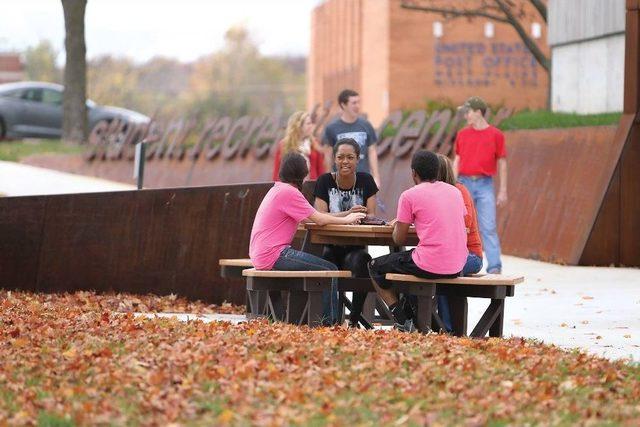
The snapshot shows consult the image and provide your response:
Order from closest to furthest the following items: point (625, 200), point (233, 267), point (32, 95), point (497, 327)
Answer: point (497, 327) → point (233, 267) → point (625, 200) → point (32, 95)

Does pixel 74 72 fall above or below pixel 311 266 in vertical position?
Answer: above

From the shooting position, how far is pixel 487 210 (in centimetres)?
1662

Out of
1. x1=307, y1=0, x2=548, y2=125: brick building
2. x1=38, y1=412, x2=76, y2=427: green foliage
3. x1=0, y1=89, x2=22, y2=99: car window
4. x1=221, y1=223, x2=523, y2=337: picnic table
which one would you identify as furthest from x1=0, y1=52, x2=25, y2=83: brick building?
x1=38, y1=412, x2=76, y2=427: green foliage

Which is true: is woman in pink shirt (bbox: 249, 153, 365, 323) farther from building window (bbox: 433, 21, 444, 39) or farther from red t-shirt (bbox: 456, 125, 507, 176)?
building window (bbox: 433, 21, 444, 39)

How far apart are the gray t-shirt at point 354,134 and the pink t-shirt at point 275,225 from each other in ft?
11.7

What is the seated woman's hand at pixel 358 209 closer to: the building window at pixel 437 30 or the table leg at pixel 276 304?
the table leg at pixel 276 304

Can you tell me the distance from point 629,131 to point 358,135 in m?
4.33

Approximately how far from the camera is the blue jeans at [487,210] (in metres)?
16.5

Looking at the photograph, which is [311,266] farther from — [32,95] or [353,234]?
[32,95]

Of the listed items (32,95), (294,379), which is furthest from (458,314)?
(32,95)

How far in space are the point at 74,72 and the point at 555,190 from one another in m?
20.3

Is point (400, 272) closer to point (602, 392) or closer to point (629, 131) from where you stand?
point (602, 392)

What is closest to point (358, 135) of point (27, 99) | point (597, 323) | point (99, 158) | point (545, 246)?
point (597, 323)

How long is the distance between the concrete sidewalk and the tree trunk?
446 cm
